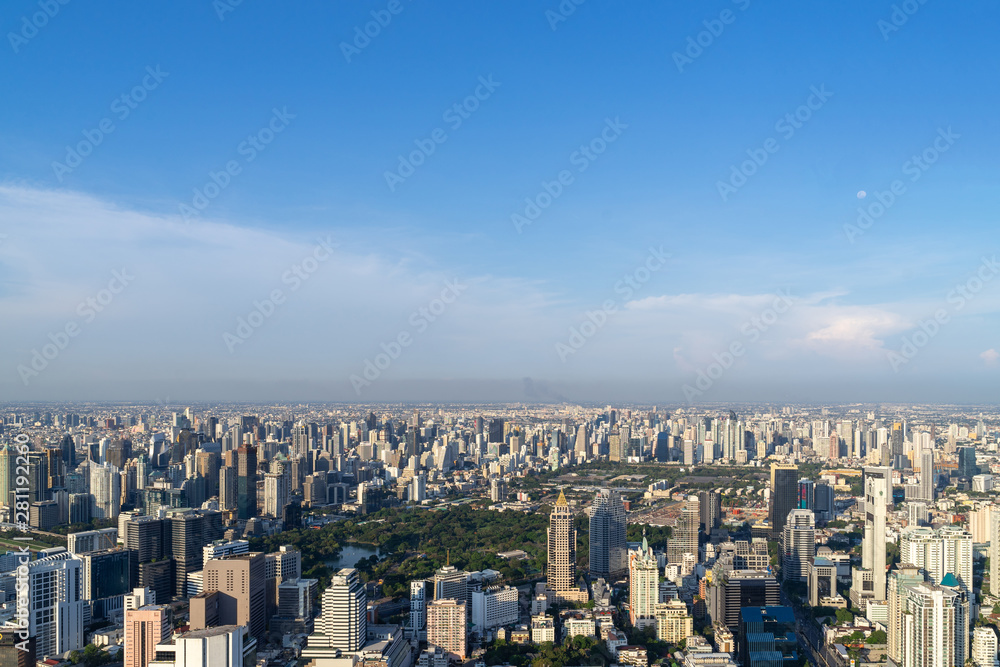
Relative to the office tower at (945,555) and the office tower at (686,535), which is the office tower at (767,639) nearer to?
the office tower at (945,555)

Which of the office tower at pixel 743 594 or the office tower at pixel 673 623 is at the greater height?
the office tower at pixel 743 594

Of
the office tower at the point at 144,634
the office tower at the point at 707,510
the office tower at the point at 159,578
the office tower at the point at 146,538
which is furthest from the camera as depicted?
the office tower at the point at 707,510

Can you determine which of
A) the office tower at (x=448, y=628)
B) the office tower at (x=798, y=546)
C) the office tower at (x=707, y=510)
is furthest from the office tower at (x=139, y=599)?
the office tower at (x=707, y=510)

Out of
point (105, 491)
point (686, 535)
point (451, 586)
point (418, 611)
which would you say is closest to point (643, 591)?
point (451, 586)

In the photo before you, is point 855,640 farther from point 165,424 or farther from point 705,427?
point 165,424

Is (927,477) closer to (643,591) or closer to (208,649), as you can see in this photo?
(643,591)

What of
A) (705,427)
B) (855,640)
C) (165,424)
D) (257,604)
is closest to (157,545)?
(257,604)

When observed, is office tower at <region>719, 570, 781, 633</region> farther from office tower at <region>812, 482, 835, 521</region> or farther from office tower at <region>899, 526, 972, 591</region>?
office tower at <region>812, 482, 835, 521</region>
